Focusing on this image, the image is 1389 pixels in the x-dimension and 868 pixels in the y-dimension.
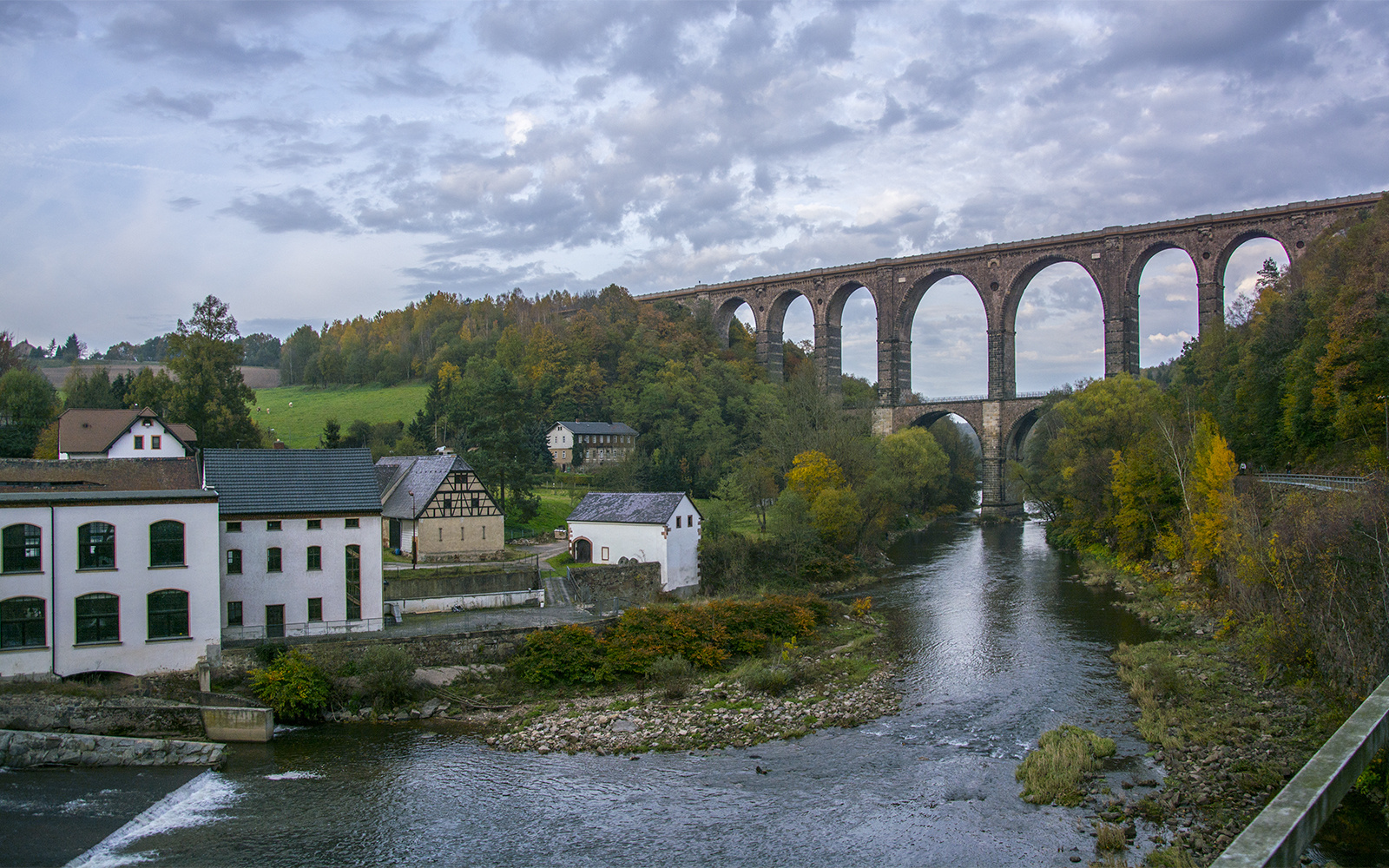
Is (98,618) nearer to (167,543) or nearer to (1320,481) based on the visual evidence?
(167,543)

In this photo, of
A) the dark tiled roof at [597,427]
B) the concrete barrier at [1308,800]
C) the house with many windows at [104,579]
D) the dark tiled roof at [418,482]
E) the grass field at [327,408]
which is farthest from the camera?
the grass field at [327,408]

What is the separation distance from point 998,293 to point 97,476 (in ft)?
160

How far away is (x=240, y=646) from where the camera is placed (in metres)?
17.8

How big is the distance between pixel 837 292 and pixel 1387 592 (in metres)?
52.6

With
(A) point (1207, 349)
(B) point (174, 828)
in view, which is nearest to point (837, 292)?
(A) point (1207, 349)

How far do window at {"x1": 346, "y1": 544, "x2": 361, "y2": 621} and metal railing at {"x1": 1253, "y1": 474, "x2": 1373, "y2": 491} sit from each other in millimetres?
21318

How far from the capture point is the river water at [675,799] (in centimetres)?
1127

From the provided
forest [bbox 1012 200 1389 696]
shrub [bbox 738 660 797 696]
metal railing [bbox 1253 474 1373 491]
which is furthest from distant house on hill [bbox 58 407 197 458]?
metal railing [bbox 1253 474 1373 491]

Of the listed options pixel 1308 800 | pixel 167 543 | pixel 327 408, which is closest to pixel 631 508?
pixel 167 543

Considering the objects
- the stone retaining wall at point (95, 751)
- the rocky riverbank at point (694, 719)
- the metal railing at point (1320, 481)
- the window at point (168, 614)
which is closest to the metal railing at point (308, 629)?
the window at point (168, 614)

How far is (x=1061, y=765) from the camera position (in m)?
13.2

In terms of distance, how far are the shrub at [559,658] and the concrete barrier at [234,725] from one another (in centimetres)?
541

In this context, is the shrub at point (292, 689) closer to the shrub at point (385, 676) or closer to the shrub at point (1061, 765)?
the shrub at point (385, 676)

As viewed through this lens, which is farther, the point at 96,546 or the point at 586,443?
the point at 586,443
